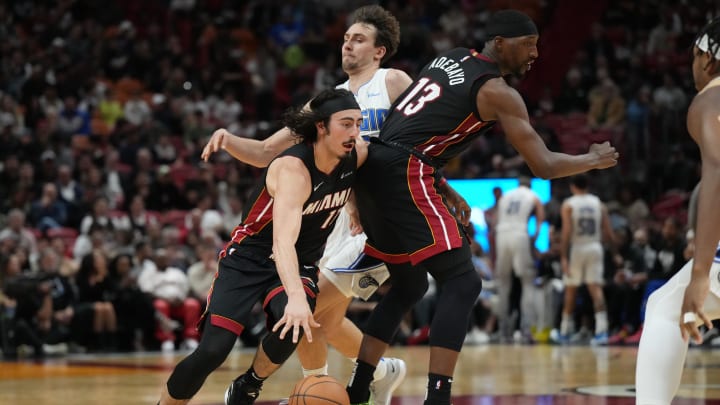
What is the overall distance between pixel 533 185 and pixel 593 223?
2751 mm

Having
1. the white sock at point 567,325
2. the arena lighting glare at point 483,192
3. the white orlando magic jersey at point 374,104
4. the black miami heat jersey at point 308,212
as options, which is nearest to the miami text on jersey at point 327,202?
the black miami heat jersey at point 308,212

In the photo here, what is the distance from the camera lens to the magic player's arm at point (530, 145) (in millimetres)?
5164

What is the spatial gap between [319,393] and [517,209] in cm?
938

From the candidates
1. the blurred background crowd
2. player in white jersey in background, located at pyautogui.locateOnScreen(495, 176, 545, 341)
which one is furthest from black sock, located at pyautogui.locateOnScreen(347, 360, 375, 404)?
player in white jersey in background, located at pyautogui.locateOnScreen(495, 176, 545, 341)

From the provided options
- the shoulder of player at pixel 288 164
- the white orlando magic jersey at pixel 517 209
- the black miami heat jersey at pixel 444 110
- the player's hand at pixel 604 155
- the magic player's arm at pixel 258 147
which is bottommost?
the shoulder of player at pixel 288 164

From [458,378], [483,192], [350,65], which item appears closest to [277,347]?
[350,65]

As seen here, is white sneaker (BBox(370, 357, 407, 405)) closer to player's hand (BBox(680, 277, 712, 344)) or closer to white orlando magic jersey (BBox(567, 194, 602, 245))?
player's hand (BBox(680, 277, 712, 344))

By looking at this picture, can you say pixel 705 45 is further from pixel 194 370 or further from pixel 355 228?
pixel 194 370

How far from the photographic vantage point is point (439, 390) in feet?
17.3

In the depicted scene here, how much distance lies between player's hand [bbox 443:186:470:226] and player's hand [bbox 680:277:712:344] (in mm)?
1788

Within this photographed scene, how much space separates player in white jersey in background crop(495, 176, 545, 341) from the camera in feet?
46.9

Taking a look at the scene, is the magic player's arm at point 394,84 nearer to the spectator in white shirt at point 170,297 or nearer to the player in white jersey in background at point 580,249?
the spectator in white shirt at point 170,297

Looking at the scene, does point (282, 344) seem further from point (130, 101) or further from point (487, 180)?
point (130, 101)

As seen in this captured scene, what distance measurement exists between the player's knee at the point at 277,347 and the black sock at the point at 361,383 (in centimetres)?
50
